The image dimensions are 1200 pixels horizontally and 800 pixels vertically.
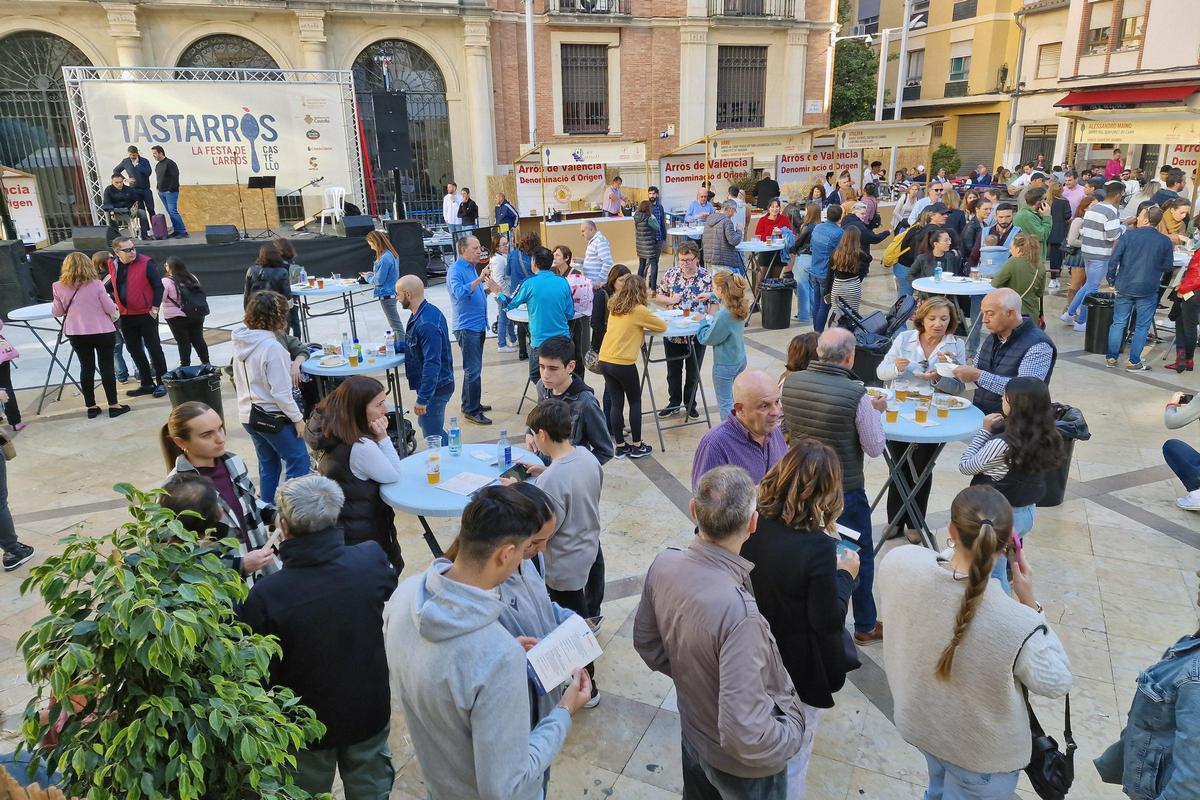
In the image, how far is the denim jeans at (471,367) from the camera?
6.91 m

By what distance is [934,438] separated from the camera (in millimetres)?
4145

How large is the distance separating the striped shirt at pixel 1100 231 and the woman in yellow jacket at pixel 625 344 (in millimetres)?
6570

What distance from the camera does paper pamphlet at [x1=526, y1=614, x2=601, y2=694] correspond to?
6.46ft

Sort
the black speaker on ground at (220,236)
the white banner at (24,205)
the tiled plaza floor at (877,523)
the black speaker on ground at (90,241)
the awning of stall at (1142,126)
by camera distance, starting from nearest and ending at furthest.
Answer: the tiled plaza floor at (877,523) → the black speaker on ground at (90,241) → the black speaker on ground at (220,236) → the white banner at (24,205) → the awning of stall at (1142,126)

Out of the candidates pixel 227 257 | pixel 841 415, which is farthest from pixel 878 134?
pixel 841 415

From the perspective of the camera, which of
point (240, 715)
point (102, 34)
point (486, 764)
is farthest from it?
point (102, 34)

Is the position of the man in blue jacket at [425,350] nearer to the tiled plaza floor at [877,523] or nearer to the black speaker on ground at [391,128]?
the tiled plaza floor at [877,523]

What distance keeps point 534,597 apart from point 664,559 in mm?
405

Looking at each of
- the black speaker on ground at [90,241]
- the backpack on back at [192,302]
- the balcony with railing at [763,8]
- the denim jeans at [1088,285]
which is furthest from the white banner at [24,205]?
the balcony with railing at [763,8]

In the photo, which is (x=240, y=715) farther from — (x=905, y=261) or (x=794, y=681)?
(x=905, y=261)

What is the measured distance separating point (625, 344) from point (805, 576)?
11.8ft

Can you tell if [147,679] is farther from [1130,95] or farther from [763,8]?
[1130,95]

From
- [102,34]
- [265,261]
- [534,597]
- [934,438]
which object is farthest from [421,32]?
[534,597]

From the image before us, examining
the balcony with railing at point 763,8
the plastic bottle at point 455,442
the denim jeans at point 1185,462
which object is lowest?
the denim jeans at point 1185,462
